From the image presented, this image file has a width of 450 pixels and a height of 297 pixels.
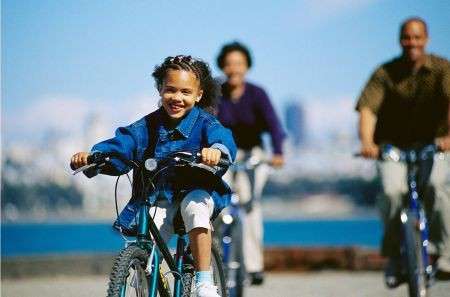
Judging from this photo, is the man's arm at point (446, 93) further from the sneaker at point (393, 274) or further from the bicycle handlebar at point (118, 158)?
the bicycle handlebar at point (118, 158)

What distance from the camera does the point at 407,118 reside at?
224 inches

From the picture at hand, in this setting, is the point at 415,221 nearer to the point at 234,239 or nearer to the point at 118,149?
the point at 234,239

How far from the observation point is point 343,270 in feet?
31.2

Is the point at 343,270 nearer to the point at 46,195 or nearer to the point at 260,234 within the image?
the point at 260,234

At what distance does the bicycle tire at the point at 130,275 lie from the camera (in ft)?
11.1

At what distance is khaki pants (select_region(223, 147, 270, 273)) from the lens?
6.71 meters

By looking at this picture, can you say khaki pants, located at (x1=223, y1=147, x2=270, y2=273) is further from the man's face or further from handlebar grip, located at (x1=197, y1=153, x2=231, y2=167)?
handlebar grip, located at (x1=197, y1=153, x2=231, y2=167)

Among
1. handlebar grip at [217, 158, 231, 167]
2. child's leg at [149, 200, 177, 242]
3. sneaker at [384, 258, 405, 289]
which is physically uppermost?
handlebar grip at [217, 158, 231, 167]

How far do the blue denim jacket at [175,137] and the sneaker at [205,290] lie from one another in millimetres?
371

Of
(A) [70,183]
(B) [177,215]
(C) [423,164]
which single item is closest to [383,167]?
(C) [423,164]

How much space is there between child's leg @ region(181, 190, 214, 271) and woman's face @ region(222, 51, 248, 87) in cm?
284

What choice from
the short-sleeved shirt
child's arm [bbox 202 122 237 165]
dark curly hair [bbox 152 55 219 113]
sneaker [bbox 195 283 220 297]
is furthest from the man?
sneaker [bbox 195 283 220 297]

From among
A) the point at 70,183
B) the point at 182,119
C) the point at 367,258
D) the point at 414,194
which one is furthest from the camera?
the point at 70,183

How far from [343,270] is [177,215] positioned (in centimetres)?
569
